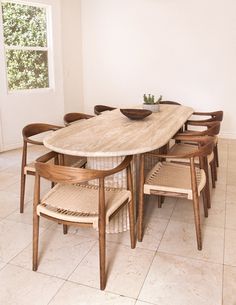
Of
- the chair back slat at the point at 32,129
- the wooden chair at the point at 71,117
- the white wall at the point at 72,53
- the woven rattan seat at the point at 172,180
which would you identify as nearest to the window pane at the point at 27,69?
the white wall at the point at 72,53

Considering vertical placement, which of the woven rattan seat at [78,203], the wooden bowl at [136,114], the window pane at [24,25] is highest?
the window pane at [24,25]

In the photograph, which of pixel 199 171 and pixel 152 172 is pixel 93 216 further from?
pixel 199 171

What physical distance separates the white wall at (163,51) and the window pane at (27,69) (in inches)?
43.3

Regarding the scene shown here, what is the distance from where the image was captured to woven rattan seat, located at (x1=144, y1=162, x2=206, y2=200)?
82.7 inches

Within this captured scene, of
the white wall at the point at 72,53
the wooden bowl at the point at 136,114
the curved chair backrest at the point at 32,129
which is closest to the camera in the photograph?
the curved chair backrest at the point at 32,129

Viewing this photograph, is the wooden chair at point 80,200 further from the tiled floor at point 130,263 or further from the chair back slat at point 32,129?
the chair back slat at point 32,129

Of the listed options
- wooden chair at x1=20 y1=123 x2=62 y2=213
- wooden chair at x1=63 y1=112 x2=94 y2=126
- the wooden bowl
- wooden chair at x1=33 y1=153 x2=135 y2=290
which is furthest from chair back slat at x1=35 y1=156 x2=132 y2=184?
wooden chair at x1=63 y1=112 x2=94 y2=126

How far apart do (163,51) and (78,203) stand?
13.2 ft

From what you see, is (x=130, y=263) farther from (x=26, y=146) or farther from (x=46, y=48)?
(x=46, y=48)

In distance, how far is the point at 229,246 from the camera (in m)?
2.16

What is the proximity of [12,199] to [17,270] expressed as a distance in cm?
111

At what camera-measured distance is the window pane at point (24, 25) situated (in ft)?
14.0

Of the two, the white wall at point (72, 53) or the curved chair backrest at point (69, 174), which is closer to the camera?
the curved chair backrest at point (69, 174)

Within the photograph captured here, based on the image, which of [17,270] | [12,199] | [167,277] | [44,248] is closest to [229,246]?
[167,277]
